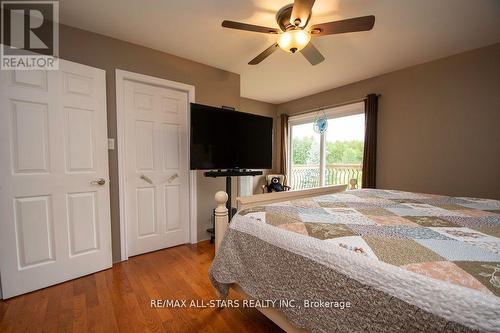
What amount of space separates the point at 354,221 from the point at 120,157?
7.50 ft

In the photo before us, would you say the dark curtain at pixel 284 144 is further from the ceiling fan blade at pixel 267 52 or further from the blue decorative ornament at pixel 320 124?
the ceiling fan blade at pixel 267 52

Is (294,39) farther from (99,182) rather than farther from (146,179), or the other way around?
(99,182)

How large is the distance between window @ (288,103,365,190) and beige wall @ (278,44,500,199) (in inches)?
15.9

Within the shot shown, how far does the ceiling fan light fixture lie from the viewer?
1.59 meters

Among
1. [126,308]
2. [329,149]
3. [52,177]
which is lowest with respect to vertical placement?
[126,308]

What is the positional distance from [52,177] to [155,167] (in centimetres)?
91

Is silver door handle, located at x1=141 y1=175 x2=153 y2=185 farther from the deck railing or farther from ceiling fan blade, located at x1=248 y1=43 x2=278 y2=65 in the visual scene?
the deck railing

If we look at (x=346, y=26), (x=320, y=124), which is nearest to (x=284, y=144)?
(x=320, y=124)

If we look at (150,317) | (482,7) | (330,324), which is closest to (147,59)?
(150,317)

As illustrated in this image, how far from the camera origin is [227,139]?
2.49m

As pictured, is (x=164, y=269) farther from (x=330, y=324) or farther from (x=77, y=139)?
(x=330, y=324)

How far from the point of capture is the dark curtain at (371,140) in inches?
122

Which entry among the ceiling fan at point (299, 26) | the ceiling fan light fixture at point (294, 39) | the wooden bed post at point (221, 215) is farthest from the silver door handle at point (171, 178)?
the ceiling fan light fixture at point (294, 39)

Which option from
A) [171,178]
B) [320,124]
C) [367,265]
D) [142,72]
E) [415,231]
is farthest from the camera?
[320,124]
